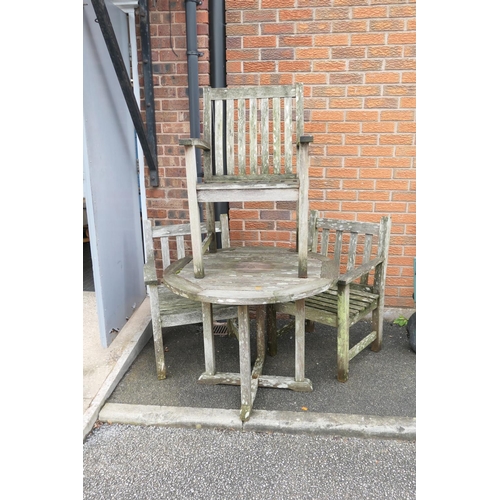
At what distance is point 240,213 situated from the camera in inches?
134

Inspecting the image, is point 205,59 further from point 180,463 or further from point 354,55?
point 180,463

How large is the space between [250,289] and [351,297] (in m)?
1.04

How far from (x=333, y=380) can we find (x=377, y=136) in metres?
1.82

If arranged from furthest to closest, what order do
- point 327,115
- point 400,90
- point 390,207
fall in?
point 390,207 < point 327,115 < point 400,90

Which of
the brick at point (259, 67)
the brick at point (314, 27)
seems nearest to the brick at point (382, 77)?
the brick at point (314, 27)

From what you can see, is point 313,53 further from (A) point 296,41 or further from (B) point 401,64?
(B) point 401,64

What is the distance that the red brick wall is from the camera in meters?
3.05

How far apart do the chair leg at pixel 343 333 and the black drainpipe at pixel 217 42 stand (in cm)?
181

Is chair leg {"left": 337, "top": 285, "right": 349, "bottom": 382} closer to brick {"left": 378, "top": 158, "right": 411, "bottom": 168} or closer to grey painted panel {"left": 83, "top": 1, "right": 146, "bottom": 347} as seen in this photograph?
brick {"left": 378, "top": 158, "right": 411, "bottom": 168}

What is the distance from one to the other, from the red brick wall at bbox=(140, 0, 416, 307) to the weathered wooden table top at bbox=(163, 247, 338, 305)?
29.1 inches

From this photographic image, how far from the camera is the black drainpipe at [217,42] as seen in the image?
3.05m

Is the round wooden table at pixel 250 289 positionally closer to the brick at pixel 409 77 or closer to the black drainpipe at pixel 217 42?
the black drainpipe at pixel 217 42

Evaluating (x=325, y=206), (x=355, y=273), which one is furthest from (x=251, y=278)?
(x=325, y=206)

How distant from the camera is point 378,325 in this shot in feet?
9.78
